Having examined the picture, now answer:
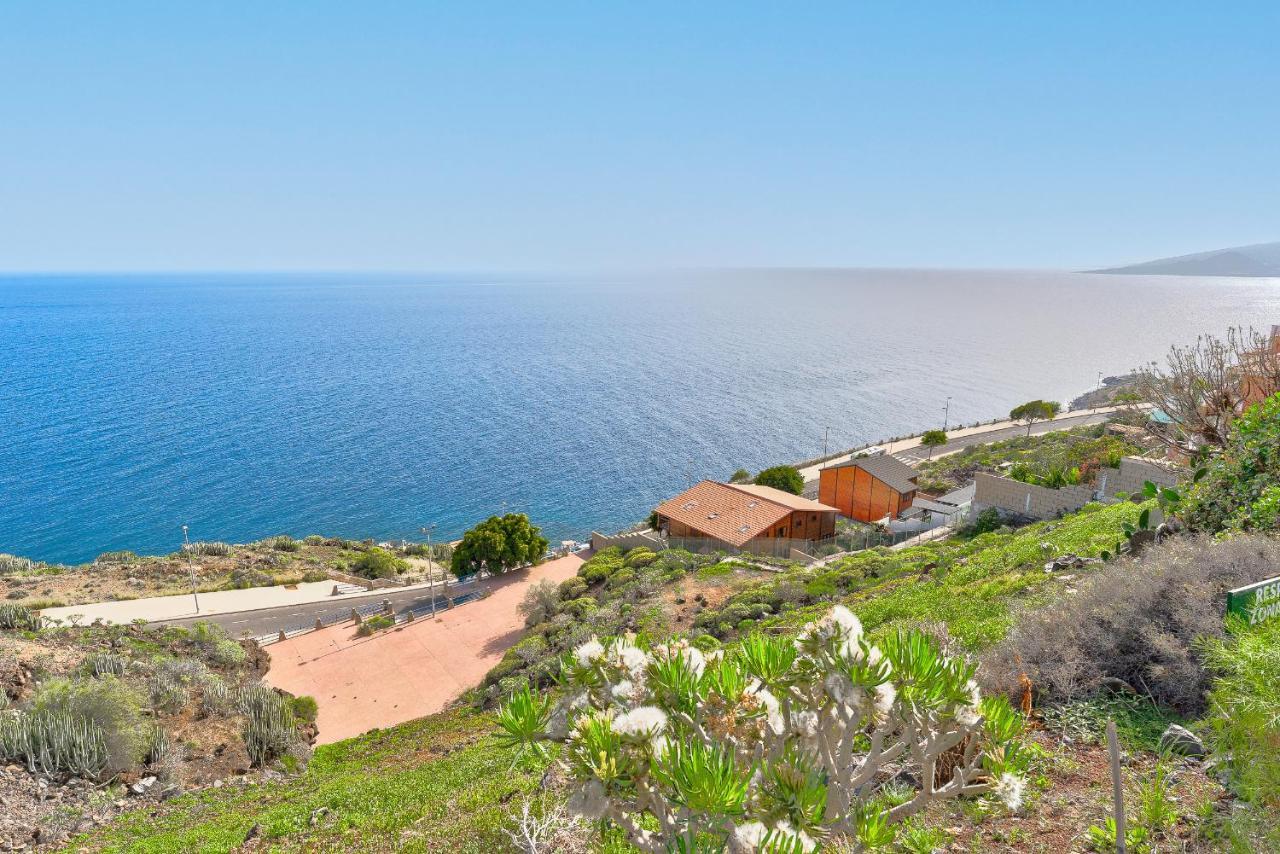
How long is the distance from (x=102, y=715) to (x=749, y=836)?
16.0 m

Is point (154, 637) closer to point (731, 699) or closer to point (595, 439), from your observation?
point (731, 699)

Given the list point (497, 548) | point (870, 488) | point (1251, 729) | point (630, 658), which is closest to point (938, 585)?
point (1251, 729)

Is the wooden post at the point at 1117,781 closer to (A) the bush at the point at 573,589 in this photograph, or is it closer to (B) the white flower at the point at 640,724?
(B) the white flower at the point at 640,724

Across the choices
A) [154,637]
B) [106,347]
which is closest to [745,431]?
[154,637]

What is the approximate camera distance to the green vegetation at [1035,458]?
27625 millimetres

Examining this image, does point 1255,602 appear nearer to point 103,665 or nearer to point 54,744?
point 54,744

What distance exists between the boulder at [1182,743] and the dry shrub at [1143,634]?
0.60 meters

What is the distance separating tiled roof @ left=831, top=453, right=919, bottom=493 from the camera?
1523 inches

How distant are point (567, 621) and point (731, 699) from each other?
69.3ft

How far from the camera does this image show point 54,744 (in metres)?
13.0

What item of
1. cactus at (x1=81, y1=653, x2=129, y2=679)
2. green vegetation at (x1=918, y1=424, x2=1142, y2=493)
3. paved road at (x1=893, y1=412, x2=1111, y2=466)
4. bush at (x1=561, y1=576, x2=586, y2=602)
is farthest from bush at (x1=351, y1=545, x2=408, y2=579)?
paved road at (x1=893, y1=412, x2=1111, y2=466)

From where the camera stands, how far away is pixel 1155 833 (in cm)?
482

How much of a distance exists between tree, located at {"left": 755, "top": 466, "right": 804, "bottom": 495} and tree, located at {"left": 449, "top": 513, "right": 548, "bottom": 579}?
16432mm

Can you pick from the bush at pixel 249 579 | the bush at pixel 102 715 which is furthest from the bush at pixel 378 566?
the bush at pixel 102 715
